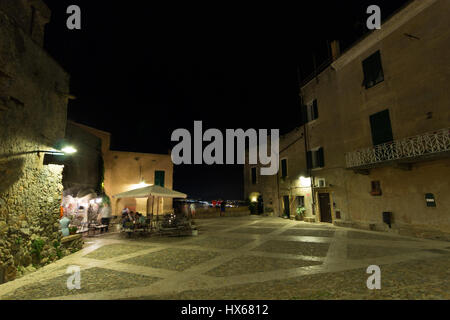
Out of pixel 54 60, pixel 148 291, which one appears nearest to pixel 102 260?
pixel 148 291

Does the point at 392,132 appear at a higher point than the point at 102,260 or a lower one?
higher

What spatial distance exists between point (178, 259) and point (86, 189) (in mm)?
10067

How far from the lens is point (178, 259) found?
6410 millimetres

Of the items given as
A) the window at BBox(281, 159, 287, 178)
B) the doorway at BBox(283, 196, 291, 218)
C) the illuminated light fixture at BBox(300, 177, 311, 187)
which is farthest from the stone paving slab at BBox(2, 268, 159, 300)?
the window at BBox(281, 159, 287, 178)

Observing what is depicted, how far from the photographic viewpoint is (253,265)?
5672 millimetres

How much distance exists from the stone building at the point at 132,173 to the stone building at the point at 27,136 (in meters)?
10.8

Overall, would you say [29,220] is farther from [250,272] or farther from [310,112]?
[310,112]

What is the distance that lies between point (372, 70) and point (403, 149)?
15.8ft

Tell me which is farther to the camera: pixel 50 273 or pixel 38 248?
pixel 38 248

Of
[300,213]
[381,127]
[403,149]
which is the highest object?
[381,127]

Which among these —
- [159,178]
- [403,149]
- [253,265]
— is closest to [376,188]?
[403,149]

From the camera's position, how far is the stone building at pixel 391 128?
8664mm

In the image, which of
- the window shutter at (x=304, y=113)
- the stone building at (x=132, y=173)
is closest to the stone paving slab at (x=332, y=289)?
the window shutter at (x=304, y=113)
